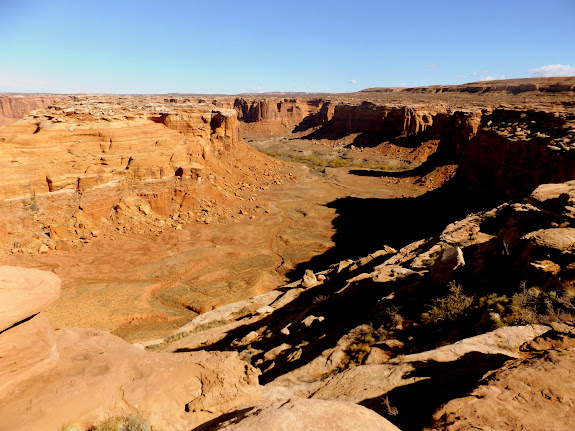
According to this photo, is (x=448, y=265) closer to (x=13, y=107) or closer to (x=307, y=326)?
(x=307, y=326)

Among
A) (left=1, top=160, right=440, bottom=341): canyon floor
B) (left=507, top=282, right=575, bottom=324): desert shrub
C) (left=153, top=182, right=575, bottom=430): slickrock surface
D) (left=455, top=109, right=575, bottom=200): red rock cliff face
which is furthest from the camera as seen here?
(left=455, top=109, right=575, bottom=200): red rock cliff face

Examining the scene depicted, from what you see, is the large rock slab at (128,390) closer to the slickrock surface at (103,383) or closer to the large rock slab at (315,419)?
the slickrock surface at (103,383)

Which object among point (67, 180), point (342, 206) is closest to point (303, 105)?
point (342, 206)

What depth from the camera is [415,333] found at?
8.63 metres

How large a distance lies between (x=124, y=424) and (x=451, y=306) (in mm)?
8028

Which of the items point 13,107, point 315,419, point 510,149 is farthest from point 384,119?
point 13,107

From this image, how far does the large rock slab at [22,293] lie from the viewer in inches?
273

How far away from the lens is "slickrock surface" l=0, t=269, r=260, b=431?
6127 mm

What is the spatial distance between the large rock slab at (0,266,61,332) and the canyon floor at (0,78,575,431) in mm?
43

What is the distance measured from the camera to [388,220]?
35750 mm

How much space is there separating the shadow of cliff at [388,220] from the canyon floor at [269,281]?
0.28 metres

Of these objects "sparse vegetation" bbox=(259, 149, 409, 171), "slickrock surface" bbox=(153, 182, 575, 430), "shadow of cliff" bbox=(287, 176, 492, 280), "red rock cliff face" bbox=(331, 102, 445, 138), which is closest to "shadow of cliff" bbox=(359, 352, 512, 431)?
"slickrock surface" bbox=(153, 182, 575, 430)

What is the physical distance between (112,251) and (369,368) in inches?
917

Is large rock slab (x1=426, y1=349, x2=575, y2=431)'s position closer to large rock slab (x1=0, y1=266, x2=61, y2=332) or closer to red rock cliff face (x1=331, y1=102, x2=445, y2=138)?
large rock slab (x1=0, y1=266, x2=61, y2=332)
